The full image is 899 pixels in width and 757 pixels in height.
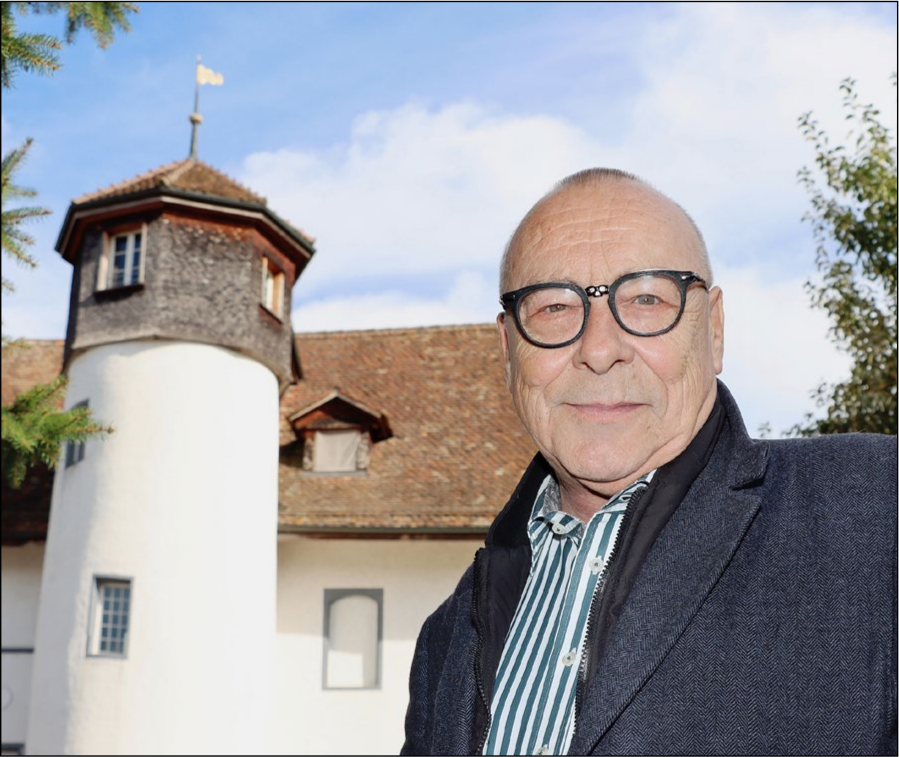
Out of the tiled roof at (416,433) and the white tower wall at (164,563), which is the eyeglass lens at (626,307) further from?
the tiled roof at (416,433)

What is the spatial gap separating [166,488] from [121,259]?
3.87 meters

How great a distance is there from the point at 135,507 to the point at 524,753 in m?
12.4

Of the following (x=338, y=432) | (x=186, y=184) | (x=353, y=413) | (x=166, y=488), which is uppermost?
(x=186, y=184)

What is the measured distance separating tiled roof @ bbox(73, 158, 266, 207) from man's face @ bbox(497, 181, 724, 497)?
13669mm

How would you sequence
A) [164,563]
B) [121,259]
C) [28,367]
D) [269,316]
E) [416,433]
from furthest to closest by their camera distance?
[28,367] < [416,433] < [269,316] < [121,259] < [164,563]

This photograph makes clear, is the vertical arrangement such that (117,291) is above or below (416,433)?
above

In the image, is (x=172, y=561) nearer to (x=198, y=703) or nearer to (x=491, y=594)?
(x=198, y=703)

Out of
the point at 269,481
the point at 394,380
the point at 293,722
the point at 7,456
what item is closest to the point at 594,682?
the point at 7,456

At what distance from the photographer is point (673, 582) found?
1.99 m

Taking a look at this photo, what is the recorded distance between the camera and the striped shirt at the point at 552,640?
7.06 feet

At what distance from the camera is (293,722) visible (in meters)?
15.4

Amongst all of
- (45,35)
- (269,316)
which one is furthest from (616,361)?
(269,316)

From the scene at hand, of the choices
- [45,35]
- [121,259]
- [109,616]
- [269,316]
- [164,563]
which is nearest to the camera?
[45,35]

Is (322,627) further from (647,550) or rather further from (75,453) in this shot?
(647,550)
